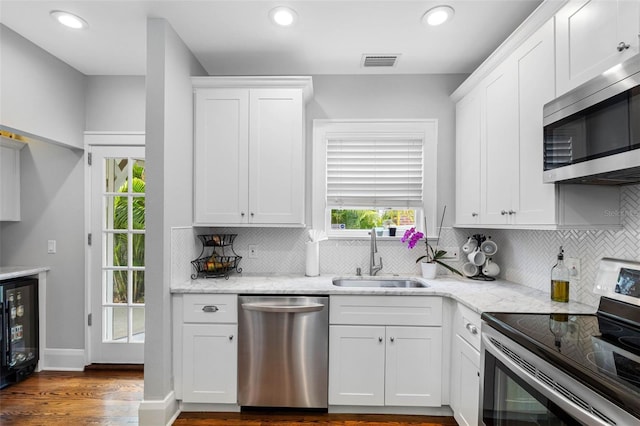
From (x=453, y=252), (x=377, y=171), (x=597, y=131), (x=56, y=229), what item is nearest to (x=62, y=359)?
(x=56, y=229)

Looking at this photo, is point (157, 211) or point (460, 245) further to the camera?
point (460, 245)

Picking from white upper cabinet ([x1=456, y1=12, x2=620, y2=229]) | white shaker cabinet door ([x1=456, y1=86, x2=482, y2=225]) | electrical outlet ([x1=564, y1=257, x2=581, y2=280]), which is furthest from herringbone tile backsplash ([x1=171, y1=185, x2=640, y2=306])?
white shaker cabinet door ([x1=456, y1=86, x2=482, y2=225])

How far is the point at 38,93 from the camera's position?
2.57 meters

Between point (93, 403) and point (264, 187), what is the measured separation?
6.64 feet

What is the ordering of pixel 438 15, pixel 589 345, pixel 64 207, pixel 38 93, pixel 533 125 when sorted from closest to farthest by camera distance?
pixel 589 345
pixel 533 125
pixel 438 15
pixel 38 93
pixel 64 207

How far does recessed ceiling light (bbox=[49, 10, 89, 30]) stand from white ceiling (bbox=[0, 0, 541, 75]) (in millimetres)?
40

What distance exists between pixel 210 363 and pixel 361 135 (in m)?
2.14

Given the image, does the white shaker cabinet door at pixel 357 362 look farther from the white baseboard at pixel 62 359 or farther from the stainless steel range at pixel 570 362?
the white baseboard at pixel 62 359

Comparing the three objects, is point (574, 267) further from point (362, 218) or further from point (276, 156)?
point (276, 156)

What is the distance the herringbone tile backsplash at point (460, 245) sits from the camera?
172 cm

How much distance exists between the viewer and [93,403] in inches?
98.0

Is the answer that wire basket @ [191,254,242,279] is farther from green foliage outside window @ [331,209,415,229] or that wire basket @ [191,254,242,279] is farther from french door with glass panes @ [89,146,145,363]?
green foliage outside window @ [331,209,415,229]

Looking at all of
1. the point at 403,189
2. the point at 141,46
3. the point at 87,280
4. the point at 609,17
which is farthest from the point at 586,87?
the point at 87,280

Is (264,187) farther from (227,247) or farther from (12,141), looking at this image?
(12,141)
